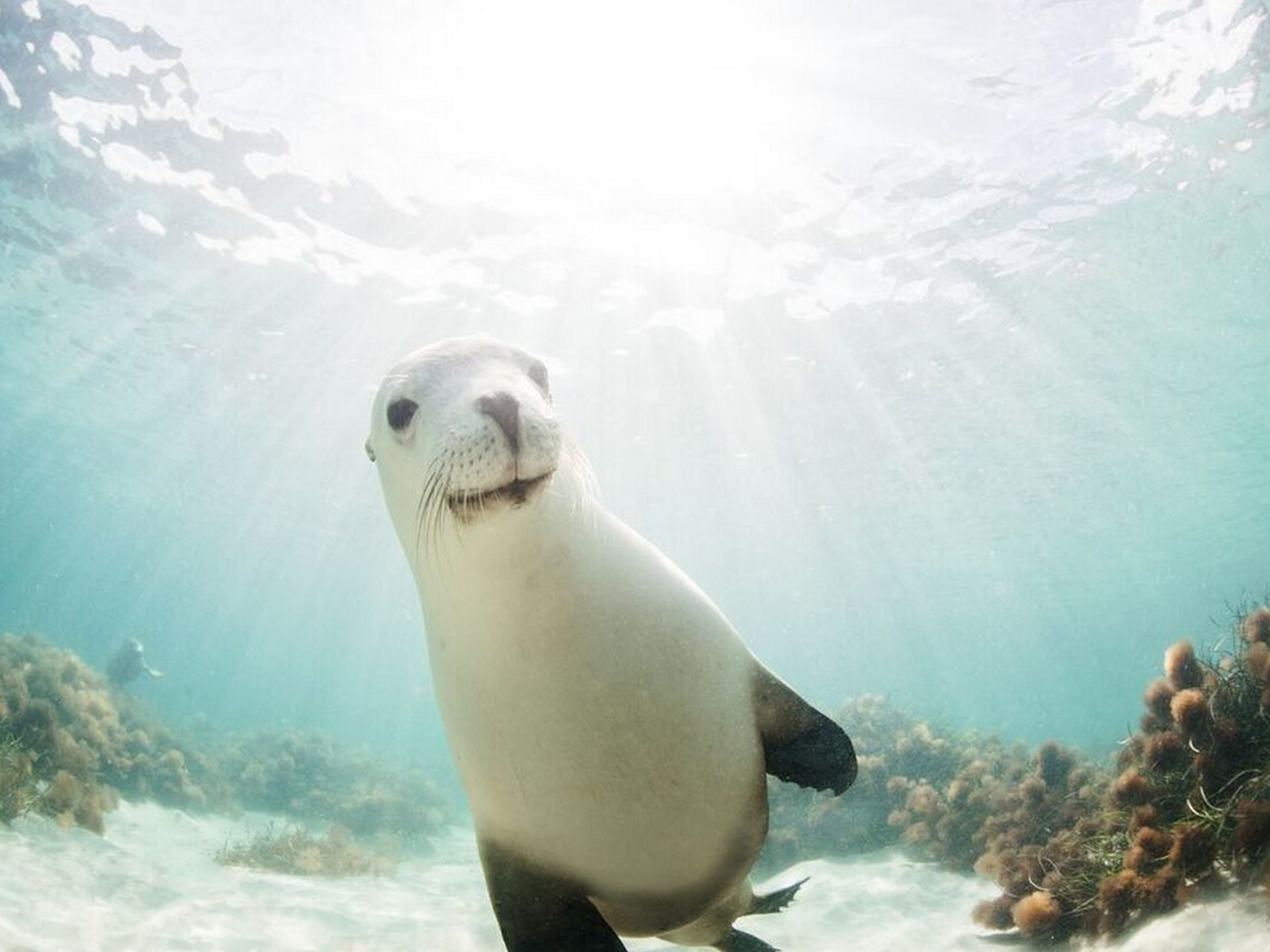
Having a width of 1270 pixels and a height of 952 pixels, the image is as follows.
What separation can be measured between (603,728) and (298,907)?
5790mm

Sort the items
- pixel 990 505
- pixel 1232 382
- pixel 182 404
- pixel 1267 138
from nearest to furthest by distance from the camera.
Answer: pixel 1267 138 → pixel 1232 382 → pixel 182 404 → pixel 990 505

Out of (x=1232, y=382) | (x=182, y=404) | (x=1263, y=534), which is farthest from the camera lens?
(x=1263, y=534)

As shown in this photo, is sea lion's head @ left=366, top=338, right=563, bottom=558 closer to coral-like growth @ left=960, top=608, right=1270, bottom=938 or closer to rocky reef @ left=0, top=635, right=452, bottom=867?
coral-like growth @ left=960, top=608, right=1270, bottom=938

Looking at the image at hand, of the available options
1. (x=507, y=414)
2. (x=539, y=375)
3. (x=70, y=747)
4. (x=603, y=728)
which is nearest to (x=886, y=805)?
(x=603, y=728)

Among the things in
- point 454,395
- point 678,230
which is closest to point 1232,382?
point 678,230

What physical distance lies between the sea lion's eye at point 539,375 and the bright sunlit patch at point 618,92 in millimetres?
8714

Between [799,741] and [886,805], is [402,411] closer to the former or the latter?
[799,741]

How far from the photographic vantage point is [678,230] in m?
12.8

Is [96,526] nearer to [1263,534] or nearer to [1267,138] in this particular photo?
[1267,138]

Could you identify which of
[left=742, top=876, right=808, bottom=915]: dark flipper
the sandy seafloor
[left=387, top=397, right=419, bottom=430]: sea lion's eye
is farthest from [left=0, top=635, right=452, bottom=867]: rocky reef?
[left=387, top=397, right=419, bottom=430]: sea lion's eye

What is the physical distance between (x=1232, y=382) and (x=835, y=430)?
10379mm

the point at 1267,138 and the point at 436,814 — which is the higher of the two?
the point at 1267,138

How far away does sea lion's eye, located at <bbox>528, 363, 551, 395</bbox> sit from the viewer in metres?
2.18

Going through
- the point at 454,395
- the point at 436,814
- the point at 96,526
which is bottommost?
the point at 436,814
